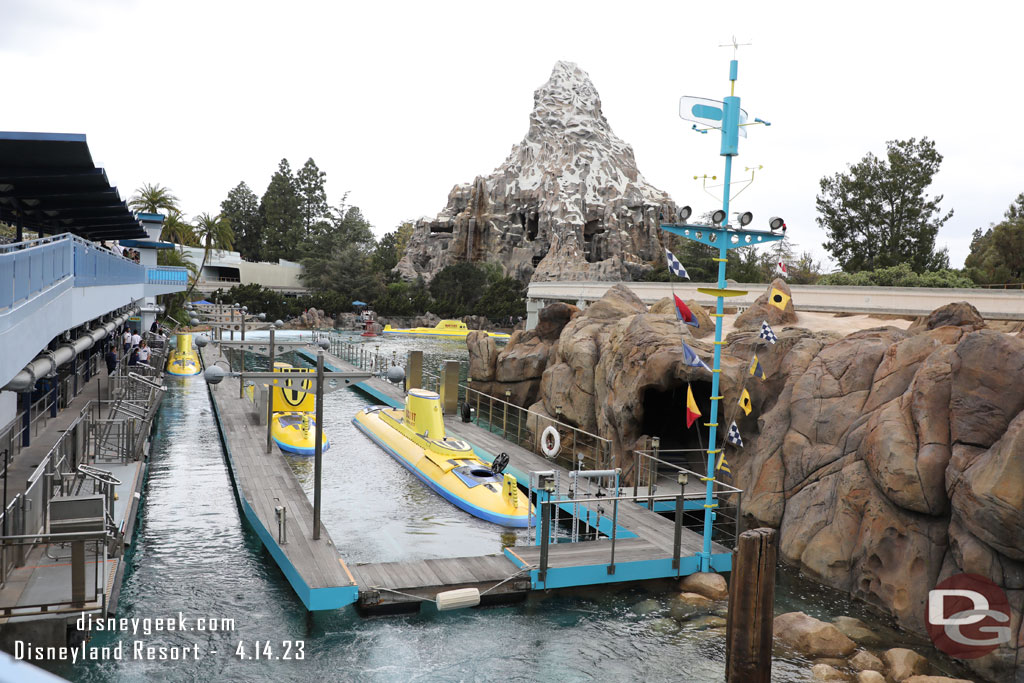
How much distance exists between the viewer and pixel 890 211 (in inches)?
1939

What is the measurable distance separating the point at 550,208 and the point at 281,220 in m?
42.0

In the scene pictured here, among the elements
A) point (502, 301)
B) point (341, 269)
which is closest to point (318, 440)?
point (502, 301)

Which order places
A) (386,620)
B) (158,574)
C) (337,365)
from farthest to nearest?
(337,365)
(158,574)
(386,620)

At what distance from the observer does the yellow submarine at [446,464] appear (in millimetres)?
18766

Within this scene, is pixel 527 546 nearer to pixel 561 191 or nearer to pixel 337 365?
pixel 337 365

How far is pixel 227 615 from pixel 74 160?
10334 mm

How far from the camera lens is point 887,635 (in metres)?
13.2

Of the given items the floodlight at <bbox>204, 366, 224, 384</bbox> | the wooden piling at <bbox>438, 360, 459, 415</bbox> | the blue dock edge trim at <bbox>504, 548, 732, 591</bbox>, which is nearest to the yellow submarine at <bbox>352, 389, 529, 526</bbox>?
the blue dock edge trim at <bbox>504, 548, 732, 591</bbox>

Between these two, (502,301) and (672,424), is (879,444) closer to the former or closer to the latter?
(672,424)

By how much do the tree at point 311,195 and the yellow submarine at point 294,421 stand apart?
3686 inches

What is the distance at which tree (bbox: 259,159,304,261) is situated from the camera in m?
112

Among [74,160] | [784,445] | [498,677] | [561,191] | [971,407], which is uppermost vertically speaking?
[561,191]

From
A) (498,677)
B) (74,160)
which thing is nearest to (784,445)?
(498,677)

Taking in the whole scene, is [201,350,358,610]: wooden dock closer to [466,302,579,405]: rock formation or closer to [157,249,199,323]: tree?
[466,302,579,405]: rock formation
